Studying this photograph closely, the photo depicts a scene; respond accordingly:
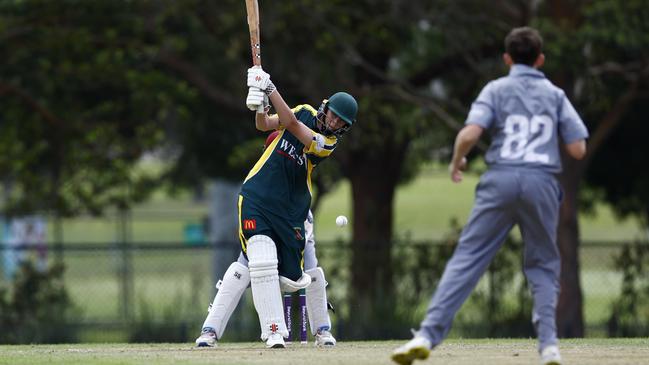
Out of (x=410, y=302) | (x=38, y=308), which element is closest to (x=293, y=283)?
(x=410, y=302)

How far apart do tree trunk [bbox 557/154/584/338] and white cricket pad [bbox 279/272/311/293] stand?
337 inches

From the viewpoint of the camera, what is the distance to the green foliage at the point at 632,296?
18422 millimetres

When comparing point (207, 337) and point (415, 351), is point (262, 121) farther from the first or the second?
point (415, 351)

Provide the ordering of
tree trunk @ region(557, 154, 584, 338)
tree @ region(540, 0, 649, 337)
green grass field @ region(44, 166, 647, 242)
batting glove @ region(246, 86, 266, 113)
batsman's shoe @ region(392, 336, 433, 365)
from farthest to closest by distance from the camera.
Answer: green grass field @ region(44, 166, 647, 242), tree trunk @ region(557, 154, 584, 338), tree @ region(540, 0, 649, 337), batting glove @ region(246, 86, 266, 113), batsman's shoe @ region(392, 336, 433, 365)

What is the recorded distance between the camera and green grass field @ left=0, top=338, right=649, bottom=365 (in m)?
8.52

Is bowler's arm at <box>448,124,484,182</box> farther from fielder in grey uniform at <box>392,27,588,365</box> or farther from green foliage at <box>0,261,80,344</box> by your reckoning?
green foliage at <box>0,261,80,344</box>

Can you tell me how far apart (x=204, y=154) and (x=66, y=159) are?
3106 mm

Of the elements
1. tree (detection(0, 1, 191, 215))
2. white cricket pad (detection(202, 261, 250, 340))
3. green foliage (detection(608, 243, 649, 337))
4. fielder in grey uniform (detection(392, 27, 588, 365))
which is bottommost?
green foliage (detection(608, 243, 649, 337))

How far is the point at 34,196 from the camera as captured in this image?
20.2 m

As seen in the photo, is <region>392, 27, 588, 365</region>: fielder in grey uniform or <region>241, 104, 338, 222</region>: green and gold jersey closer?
<region>392, 27, 588, 365</region>: fielder in grey uniform

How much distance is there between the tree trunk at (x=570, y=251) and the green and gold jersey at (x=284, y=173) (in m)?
8.65

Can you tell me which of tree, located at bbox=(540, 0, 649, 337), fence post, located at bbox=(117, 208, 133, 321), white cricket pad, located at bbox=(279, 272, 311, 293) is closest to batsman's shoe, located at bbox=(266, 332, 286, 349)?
white cricket pad, located at bbox=(279, 272, 311, 293)

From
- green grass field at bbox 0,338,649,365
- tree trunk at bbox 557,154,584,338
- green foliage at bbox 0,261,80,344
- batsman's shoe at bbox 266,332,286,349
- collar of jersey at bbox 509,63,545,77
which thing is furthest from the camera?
green foliage at bbox 0,261,80,344

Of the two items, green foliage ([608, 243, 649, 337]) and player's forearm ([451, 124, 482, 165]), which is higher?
player's forearm ([451, 124, 482, 165])
